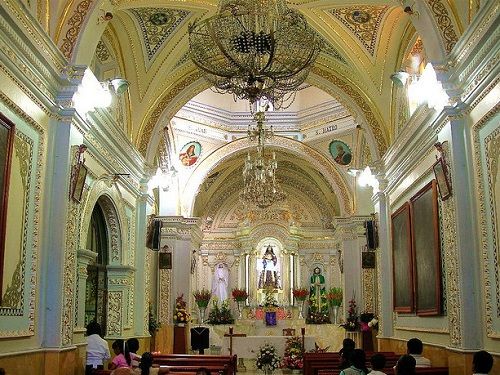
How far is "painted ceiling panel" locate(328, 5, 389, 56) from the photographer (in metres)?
10.9

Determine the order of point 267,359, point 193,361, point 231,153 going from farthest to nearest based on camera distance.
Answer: point 231,153, point 267,359, point 193,361

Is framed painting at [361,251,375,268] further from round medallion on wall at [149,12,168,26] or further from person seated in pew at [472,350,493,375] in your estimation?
person seated in pew at [472,350,493,375]

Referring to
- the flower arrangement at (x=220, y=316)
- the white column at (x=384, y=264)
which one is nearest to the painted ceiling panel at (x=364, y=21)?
the white column at (x=384, y=264)

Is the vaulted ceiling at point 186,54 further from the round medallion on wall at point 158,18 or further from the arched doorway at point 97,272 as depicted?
the arched doorway at point 97,272

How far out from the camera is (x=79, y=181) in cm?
850

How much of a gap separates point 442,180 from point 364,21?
4066 millimetres

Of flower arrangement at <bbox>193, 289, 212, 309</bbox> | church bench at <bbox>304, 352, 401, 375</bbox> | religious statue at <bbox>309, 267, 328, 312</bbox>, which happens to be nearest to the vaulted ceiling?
church bench at <bbox>304, 352, 401, 375</bbox>

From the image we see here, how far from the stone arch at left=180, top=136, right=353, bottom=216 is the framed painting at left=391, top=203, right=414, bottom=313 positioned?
7.02 m

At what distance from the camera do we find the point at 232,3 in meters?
6.97

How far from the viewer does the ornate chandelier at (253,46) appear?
6773mm

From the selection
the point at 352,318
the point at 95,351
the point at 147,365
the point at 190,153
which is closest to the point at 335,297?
the point at 352,318

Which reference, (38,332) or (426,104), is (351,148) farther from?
(38,332)

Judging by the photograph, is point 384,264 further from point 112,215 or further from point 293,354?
point 112,215

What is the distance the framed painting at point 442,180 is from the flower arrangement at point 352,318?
30.2 ft
